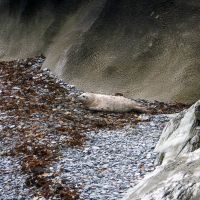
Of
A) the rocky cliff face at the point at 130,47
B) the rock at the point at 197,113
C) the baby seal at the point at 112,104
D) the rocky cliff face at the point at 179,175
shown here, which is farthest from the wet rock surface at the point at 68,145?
the rock at the point at 197,113

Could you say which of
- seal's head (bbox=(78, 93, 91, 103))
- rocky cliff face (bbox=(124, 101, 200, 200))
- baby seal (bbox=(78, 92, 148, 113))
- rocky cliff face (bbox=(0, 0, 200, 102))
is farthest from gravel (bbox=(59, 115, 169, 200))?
rocky cliff face (bbox=(0, 0, 200, 102))

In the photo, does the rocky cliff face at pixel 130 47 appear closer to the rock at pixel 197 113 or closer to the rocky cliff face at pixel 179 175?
the rock at pixel 197 113

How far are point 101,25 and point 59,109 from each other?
4.79 m

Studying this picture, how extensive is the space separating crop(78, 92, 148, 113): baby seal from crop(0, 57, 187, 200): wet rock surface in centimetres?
22

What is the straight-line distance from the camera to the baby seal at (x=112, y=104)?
14922 mm

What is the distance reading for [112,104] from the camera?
49.2ft

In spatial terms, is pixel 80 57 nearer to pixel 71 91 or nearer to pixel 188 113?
pixel 71 91

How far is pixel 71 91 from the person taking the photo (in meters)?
17.2

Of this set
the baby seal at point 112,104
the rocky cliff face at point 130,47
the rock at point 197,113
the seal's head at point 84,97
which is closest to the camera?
the rock at point 197,113

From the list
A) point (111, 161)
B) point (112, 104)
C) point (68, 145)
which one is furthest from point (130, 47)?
point (111, 161)

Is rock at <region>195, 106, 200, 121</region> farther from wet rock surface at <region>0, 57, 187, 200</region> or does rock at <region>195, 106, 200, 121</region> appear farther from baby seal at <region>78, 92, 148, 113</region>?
baby seal at <region>78, 92, 148, 113</region>

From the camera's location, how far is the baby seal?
14.9 metres

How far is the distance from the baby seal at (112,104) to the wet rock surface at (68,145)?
0.72 ft

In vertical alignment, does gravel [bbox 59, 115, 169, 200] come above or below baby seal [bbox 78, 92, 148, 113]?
below
